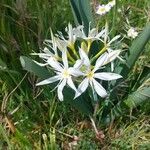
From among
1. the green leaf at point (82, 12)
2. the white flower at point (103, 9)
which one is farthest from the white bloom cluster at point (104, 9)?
the green leaf at point (82, 12)

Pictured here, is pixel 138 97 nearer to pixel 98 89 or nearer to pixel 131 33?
pixel 98 89

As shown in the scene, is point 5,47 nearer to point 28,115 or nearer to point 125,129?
point 28,115

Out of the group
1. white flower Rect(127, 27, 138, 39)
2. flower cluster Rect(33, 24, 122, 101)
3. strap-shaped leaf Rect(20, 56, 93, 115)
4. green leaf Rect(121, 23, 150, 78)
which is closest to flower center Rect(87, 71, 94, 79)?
flower cluster Rect(33, 24, 122, 101)

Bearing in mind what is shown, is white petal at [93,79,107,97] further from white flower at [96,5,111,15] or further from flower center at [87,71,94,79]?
white flower at [96,5,111,15]

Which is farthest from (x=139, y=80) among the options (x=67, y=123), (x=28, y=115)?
(x=28, y=115)

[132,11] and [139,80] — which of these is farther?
[132,11]

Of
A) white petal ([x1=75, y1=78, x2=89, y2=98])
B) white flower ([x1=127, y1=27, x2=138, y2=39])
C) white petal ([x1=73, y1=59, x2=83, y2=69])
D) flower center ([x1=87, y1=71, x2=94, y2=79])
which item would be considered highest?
white petal ([x1=73, y1=59, x2=83, y2=69])

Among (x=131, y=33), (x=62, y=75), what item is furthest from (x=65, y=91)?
(x=131, y=33)

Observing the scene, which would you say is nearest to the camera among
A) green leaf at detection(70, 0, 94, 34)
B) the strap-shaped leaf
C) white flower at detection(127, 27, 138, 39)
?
the strap-shaped leaf
